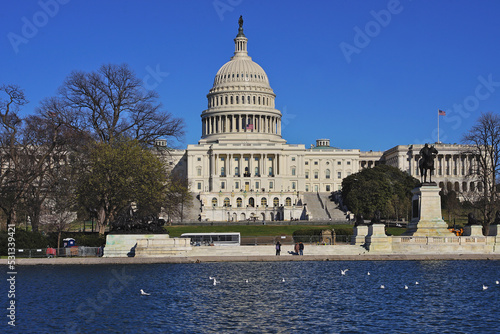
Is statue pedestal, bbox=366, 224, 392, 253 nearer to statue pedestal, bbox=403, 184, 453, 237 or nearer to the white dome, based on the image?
statue pedestal, bbox=403, 184, 453, 237

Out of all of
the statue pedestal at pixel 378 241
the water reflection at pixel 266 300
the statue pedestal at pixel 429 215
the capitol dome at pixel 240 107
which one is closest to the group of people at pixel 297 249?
the statue pedestal at pixel 378 241

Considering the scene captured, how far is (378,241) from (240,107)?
116799 mm

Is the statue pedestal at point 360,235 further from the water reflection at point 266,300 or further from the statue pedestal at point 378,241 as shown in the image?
the water reflection at point 266,300

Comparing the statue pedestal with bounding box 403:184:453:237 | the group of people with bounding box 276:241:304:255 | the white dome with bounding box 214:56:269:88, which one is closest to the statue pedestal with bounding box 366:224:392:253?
the statue pedestal with bounding box 403:184:453:237

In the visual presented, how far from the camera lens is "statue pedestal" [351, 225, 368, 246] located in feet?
185

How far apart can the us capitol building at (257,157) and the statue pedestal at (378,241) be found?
84792 mm

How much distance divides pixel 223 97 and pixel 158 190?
4278 inches

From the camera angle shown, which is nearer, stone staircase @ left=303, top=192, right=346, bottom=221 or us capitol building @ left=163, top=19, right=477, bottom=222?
stone staircase @ left=303, top=192, right=346, bottom=221

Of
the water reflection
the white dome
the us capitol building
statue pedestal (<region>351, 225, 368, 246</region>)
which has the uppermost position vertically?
the white dome

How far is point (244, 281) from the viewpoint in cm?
3928

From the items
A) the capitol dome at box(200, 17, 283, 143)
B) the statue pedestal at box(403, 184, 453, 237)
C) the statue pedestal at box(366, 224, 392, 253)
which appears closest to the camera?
the statue pedestal at box(366, 224, 392, 253)

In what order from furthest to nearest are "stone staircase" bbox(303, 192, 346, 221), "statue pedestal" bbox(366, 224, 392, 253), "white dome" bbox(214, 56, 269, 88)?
1. "white dome" bbox(214, 56, 269, 88)
2. "stone staircase" bbox(303, 192, 346, 221)
3. "statue pedestal" bbox(366, 224, 392, 253)

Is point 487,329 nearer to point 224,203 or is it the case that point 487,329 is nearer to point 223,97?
point 224,203

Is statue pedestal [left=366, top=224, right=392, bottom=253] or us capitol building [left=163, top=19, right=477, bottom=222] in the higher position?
us capitol building [left=163, top=19, right=477, bottom=222]
